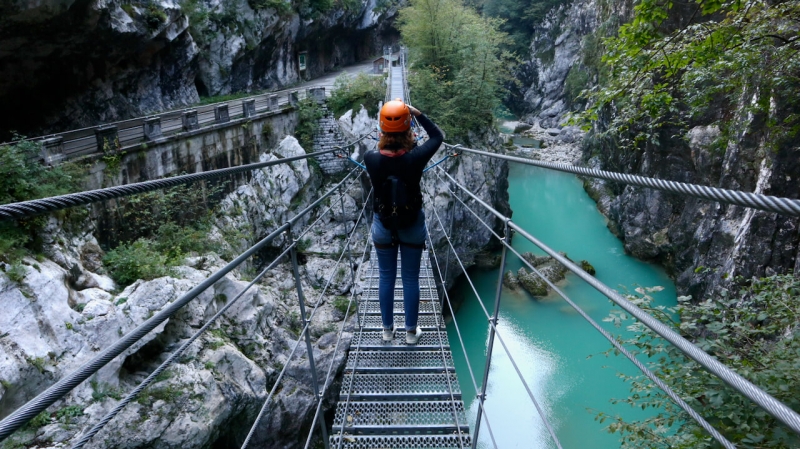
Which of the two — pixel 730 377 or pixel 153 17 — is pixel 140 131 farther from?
pixel 730 377

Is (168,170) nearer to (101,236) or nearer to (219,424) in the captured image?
(101,236)

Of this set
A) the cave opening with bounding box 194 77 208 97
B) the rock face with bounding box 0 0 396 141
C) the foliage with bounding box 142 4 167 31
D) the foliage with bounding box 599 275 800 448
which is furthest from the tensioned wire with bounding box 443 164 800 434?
the cave opening with bounding box 194 77 208 97

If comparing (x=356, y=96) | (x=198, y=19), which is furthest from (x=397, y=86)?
(x=198, y=19)

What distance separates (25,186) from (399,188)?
4.88 metres

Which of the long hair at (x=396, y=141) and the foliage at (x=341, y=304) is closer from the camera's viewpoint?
the long hair at (x=396, y=141)

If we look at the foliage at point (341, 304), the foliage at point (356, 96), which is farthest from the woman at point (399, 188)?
the foliage at point (356, 96)

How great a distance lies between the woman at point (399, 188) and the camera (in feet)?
7.21

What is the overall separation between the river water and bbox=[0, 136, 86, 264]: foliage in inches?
234

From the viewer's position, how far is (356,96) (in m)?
11.8

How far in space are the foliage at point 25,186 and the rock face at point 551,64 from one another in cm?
2472

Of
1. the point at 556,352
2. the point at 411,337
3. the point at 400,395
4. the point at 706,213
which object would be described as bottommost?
the point at 556,352

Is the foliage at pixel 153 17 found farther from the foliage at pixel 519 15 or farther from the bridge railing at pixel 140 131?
the foliage at pixel 519 15

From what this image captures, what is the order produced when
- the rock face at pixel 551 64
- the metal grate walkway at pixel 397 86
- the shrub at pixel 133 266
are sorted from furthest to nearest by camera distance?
the rock face at pixel 551 64 < the metal grate walkway at pixel 397 86 < the shrub at pixel 133 266

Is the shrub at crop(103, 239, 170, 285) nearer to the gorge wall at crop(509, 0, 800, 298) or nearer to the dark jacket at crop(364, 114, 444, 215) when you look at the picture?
the dark jacket at crop(364, 114, 444, 215)
